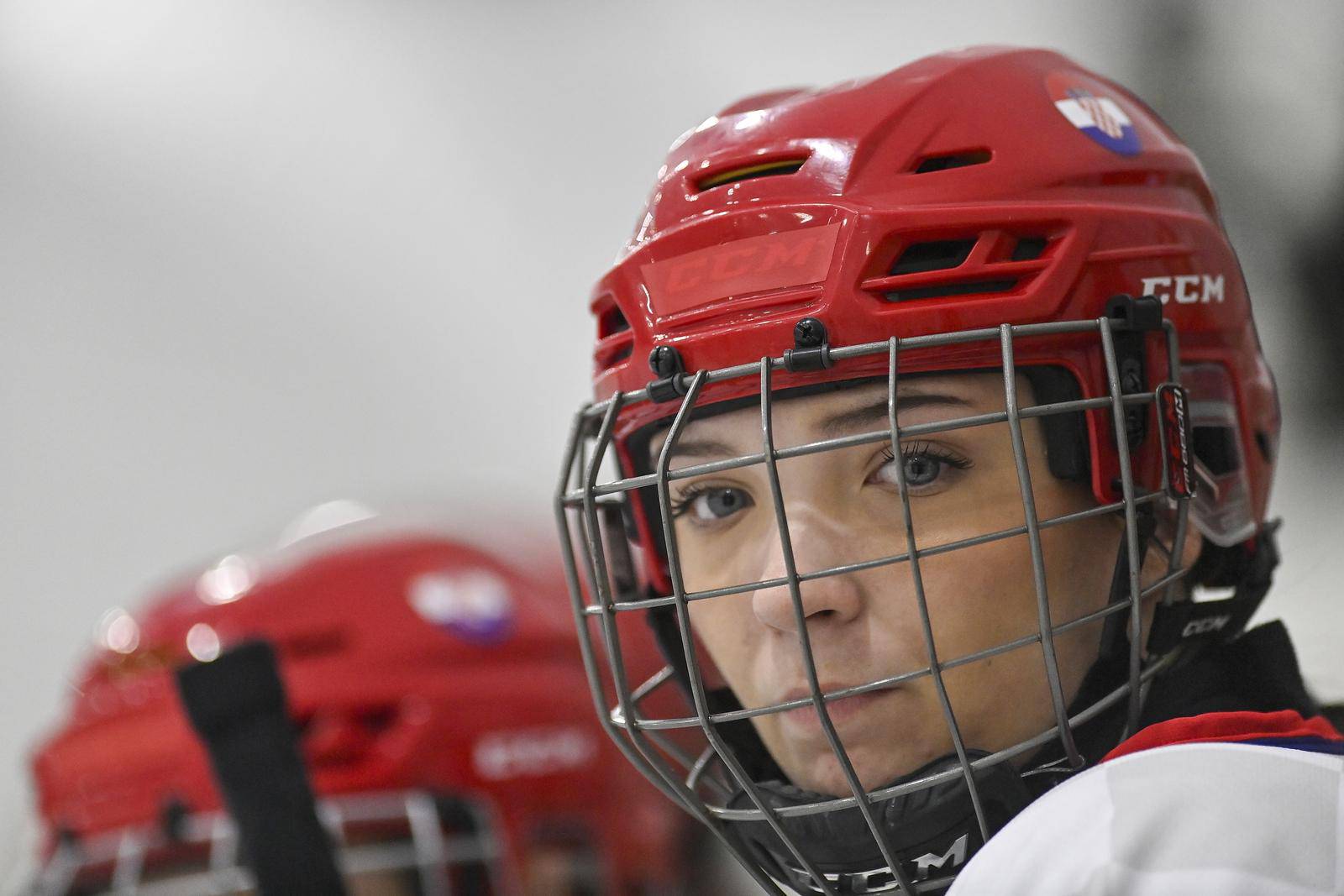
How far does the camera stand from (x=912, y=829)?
30.6 inches

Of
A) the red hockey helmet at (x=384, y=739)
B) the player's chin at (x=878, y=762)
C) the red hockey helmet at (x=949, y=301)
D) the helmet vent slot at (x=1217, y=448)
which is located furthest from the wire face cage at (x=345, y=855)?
the helmet vent slot at (x=1217, y=448)

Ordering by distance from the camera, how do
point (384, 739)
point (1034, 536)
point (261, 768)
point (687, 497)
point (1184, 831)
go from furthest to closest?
1. point (384, 739)
2. point (261, 768)
3. point (687, 497)
4. point (1034, 536)
5. point (1184, 831)

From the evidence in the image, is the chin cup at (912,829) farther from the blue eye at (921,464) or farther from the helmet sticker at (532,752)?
the helmet sticker at (532,752)

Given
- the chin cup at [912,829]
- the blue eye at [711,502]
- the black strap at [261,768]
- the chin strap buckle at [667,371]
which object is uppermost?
the chin strap buckle at [667,371]

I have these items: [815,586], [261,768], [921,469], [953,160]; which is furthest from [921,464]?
[261,768]

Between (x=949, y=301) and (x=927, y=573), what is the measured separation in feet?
0.55

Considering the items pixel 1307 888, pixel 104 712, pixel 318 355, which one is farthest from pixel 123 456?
pixel 1307 888

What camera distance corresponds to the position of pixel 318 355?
2.31 m

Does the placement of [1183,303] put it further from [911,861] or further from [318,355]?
[318,355]

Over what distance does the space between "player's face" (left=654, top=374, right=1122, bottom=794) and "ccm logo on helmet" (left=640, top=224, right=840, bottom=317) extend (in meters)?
0.08

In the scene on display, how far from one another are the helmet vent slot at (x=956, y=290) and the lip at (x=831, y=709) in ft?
0.81

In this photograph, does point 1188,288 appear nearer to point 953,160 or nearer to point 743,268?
point 953,160

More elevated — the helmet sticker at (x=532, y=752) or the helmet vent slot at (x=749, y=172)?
the helmet vent slot at (x=749, y=172)

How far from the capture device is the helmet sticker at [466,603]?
153cm
